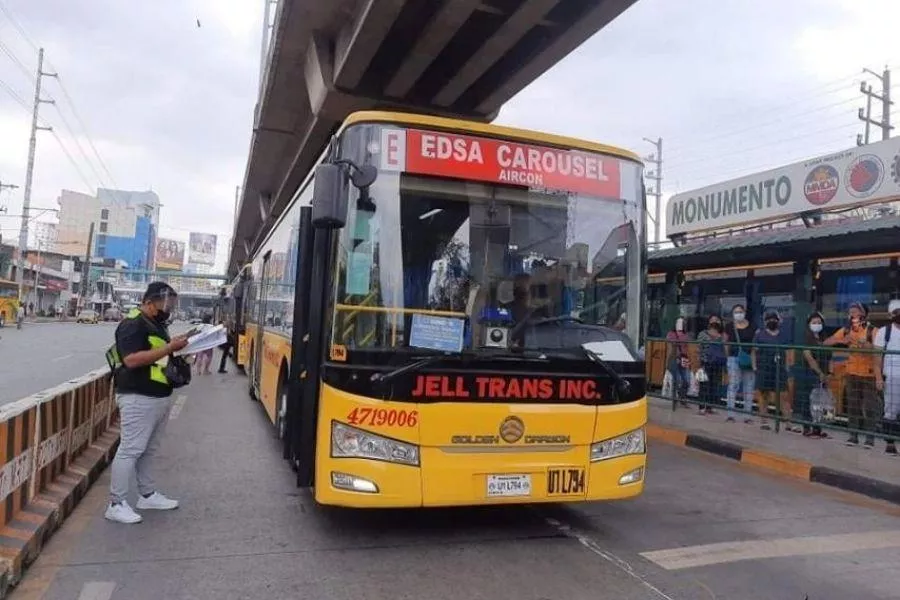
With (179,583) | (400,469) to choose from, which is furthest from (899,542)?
(179,583)

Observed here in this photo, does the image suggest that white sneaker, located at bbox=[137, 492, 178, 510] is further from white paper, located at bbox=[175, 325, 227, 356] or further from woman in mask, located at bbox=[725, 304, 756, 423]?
woman in mask, located at bbox=[725, 304, 756, 423]

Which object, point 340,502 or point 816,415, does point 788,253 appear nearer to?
point 816,415

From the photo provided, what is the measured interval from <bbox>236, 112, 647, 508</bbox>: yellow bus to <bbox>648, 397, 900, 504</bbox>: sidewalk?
146 inches

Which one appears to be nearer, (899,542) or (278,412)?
(899,542)

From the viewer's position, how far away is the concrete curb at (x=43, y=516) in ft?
13.9

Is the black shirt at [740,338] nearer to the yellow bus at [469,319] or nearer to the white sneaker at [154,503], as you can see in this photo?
the yellow bus at [469,319]

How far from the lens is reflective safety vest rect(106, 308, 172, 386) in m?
5.55

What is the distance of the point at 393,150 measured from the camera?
16.8 ft

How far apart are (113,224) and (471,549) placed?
12255 centimetres

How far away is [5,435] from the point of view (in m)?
4.59

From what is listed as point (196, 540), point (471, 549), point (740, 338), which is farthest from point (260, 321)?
point (740, 338)

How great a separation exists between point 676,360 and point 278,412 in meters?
6.76

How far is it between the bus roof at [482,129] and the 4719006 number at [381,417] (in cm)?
203

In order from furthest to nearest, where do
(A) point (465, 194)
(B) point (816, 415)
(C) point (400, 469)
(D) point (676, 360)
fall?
(D) point (676, 360) → (B) point (816, 415) → (A) point (465, 194) → (C) point (400, 469)
